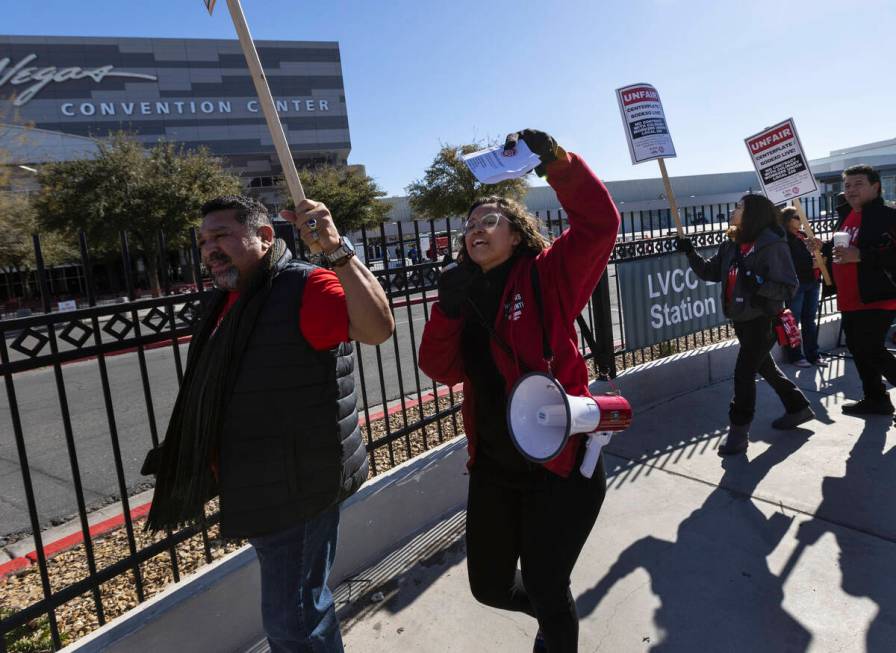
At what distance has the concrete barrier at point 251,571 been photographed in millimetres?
2379

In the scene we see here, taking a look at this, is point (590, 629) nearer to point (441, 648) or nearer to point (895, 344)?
point (441, 648)

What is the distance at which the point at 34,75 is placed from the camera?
5112cm

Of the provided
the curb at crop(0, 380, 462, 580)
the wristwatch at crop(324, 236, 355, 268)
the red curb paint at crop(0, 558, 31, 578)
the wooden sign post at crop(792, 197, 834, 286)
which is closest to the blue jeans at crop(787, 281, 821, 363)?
the wooden sign post at crop(792, 197, 834, 286)

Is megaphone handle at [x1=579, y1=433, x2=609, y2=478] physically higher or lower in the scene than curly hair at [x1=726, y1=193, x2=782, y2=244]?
lower

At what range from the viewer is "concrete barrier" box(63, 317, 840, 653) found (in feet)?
7.80

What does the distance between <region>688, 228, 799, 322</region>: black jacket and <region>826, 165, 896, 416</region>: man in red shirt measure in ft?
2.60

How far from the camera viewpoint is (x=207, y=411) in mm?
1855

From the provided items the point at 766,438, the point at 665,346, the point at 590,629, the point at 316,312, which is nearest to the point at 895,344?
the point at 665,346

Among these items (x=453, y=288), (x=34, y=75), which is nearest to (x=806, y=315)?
(x=453, y=288)

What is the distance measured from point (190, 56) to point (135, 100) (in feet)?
23.3

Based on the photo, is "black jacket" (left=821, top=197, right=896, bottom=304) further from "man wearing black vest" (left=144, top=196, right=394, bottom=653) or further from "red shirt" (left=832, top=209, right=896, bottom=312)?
"man wearing black vest" (left=144, top=196, right=394, bottom=653)

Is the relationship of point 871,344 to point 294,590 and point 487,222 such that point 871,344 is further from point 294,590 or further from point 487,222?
point 294,590

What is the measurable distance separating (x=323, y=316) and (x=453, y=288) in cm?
50

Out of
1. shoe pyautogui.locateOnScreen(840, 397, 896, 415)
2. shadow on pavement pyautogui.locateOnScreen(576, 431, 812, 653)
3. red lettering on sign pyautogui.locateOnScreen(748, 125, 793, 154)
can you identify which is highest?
red lettering on sign pyautogui.locateOnScreen(748, 125, 793, 154)
